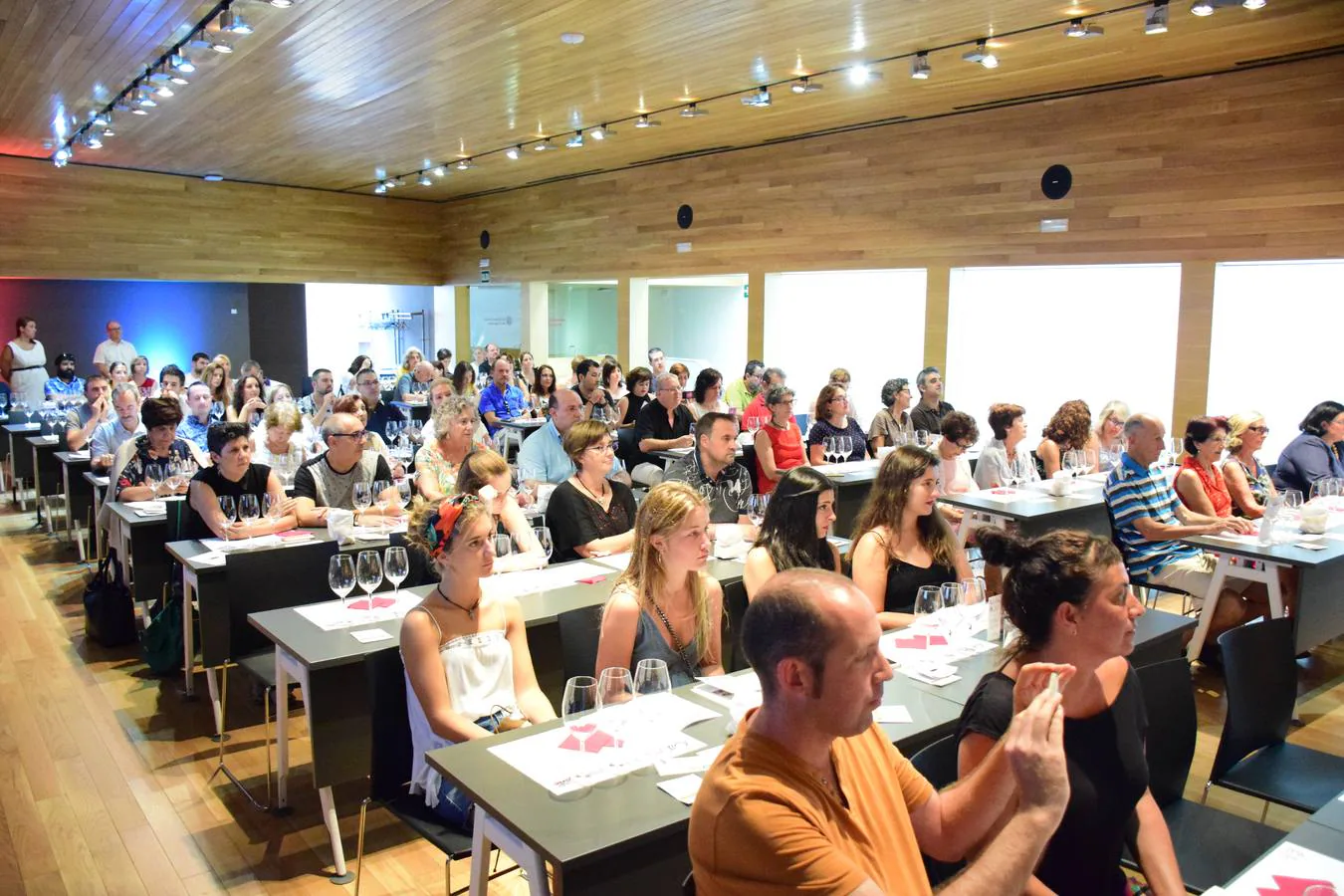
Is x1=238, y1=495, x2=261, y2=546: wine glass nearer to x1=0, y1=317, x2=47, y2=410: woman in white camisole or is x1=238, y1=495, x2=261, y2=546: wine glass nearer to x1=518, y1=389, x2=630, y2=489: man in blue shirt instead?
x1=518, y1=389, x2=630, y2=489: man in blue shirt

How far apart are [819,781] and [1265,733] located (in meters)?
2.55

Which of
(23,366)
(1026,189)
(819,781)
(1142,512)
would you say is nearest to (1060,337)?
(1026,189)

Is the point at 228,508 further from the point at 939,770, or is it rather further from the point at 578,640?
the point at 939,770

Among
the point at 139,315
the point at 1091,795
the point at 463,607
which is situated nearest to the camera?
the point at 1091,795

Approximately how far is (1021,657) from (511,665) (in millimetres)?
1648

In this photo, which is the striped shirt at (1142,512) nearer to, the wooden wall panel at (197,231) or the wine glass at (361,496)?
the wine glass at (361,496)

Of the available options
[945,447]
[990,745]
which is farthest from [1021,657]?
[945,447]

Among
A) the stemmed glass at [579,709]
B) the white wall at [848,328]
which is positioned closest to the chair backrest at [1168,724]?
the stemmed glass at [579,709]

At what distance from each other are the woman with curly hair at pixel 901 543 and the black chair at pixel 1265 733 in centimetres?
110

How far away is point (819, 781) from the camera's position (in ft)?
5.57

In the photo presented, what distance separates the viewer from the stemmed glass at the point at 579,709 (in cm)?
250

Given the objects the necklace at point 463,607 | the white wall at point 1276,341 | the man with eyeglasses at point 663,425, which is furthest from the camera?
the man with eyeglasses at point 663,425

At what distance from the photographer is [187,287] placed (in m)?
15.5

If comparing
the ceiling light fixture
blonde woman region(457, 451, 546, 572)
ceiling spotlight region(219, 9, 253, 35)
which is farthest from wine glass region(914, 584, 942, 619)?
ceiling spotlight region(219, 9, 253, 35)
